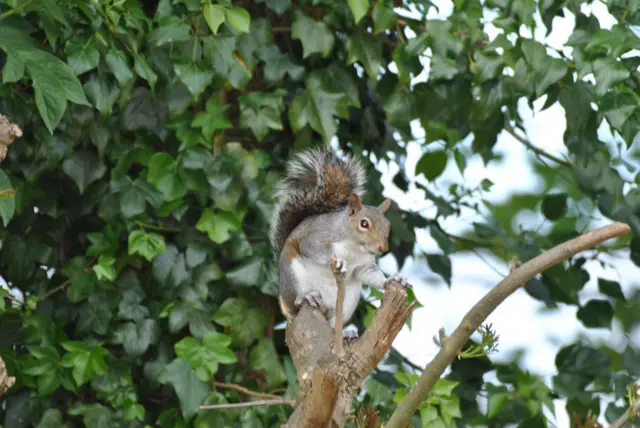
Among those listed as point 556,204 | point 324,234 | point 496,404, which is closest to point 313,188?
point 324,234

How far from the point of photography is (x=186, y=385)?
6.37 ft

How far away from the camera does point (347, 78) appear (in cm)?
212

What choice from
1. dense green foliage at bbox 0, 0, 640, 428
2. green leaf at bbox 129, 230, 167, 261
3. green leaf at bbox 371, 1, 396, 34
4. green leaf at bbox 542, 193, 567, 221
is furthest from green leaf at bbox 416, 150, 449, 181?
green leaf at bbox 129, 230, 167, 261

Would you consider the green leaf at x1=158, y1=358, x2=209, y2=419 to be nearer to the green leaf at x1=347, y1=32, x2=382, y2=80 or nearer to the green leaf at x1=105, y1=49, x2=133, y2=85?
the green leaf at x1=105, y1=49, x2=133, y2=85

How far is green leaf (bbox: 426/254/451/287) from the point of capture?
240 cm

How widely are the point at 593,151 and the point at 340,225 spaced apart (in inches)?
32.4

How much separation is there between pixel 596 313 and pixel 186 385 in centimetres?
110

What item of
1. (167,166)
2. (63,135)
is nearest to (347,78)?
(167,166)

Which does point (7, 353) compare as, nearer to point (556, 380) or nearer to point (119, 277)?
point (119, 277)

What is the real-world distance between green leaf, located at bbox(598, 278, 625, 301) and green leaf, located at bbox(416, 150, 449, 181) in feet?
1.67

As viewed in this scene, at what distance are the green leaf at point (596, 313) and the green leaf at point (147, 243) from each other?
44.1 inches

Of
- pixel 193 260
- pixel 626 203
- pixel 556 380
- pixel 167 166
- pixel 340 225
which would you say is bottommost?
pixel 556 380

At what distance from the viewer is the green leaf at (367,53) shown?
6.61 ft

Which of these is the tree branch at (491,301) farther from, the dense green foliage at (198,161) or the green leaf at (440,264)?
the green leaf at (440,264)
